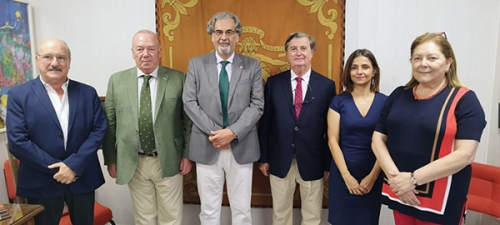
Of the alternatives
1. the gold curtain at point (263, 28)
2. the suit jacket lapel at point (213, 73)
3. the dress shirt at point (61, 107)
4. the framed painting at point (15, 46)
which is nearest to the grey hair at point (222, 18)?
the suit jacket lapel at point (213, 73)

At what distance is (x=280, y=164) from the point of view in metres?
2.28

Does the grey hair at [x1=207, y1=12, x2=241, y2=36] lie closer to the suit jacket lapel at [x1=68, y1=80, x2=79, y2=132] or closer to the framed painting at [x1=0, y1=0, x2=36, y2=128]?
the suit jacket lapel at [x1=68, y1=80, x2=79, y2=132]

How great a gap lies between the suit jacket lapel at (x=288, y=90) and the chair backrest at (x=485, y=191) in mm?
1455

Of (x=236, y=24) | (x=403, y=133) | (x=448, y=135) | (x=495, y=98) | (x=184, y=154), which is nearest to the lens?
(x=448, y=135)

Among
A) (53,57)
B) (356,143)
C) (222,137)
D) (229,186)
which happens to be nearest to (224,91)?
(222,137)

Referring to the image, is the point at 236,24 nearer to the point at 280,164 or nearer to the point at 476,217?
the point at 280,164

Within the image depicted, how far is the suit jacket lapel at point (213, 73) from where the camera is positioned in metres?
2.18

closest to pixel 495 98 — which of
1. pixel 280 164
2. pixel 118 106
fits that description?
pixel 280 164

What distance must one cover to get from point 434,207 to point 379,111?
0.67 meters

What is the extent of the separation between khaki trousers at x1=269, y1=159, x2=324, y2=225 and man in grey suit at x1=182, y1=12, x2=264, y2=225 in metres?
0.24

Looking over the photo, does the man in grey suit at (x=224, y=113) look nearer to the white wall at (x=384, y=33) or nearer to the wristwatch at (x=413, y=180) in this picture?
the white wall at (x=384, y=33)

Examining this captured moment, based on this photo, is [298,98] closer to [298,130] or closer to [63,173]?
[298,130]

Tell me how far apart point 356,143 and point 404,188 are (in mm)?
475

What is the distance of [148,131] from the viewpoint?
2221 mm
